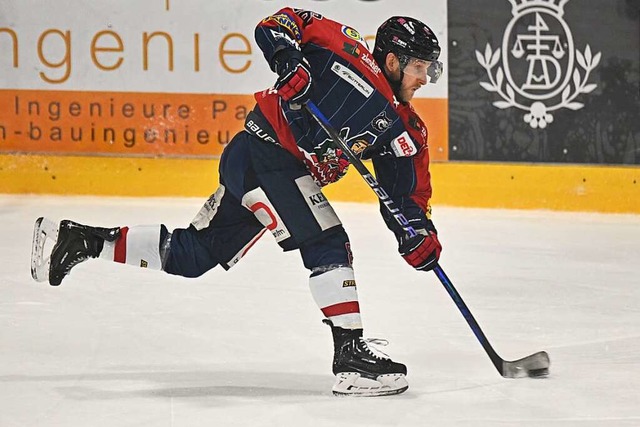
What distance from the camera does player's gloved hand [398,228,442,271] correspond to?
2.97m

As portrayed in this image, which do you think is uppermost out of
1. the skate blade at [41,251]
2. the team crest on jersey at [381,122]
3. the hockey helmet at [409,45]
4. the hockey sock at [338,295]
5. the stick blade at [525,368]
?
the hockey helmet at [409,45]

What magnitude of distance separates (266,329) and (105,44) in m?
3.03

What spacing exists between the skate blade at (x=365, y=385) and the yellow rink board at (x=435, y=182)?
10.1 feet

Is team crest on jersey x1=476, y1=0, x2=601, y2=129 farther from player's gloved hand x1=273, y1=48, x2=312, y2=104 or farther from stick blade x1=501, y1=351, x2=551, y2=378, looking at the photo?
player's gloved hand x1=273, y1=48, x2=312, y2=104

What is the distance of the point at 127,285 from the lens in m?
4.13

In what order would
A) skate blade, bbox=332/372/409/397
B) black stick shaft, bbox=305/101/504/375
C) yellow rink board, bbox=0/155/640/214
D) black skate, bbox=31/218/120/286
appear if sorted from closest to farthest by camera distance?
skate blade, bbox=332/372/409/397, black stick shaft, bbox=305/101/504/375, black skate, bbox=31/218/120/286, yellow rink board, bbox=0/155/640/214

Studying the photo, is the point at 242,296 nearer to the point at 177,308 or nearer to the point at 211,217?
the point at 177,308

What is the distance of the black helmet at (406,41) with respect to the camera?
3.03 meters

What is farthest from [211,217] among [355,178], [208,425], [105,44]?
[105,44]

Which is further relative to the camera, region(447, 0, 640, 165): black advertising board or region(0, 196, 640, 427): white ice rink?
region(447, 0, 640, 165): black advertising board

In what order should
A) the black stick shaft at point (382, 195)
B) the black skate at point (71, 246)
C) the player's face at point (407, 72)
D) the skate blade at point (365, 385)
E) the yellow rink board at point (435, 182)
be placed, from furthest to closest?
the yellow rink board at point (435, 182) → the black skate at point (71, 246) → the player's face at point (407, 72) → the black stick shaft at point (382, 195) → the skate blade at point (365, 385)

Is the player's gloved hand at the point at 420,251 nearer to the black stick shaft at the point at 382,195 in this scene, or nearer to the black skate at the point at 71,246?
the black stick shaft at the point at 382,195

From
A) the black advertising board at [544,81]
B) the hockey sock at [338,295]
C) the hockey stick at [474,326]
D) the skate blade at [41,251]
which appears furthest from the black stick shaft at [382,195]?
the black advertising board at [544,81]

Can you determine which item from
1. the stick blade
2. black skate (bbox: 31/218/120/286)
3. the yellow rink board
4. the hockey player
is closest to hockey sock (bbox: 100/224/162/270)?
black skate (bbox: 31/218/120/286)
